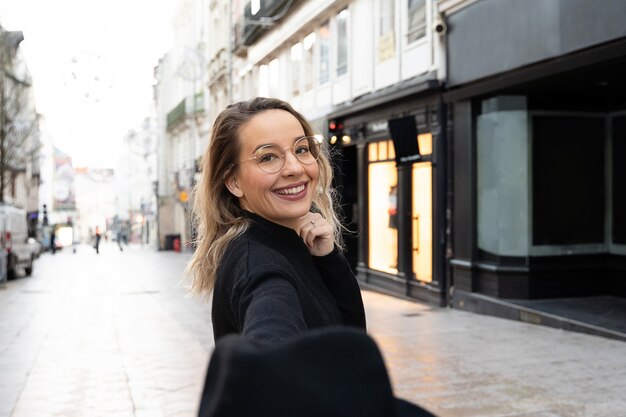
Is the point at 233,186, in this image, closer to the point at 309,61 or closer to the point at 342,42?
the point at 342,42

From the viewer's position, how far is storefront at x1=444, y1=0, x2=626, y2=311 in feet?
37.8

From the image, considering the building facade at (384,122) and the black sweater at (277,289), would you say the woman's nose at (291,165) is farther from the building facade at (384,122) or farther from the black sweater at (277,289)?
the building facade at (384,122)

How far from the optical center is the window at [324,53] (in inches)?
752

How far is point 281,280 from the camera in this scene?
1.49 meters

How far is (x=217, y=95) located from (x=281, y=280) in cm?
3505

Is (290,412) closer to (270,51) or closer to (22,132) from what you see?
(270,51)

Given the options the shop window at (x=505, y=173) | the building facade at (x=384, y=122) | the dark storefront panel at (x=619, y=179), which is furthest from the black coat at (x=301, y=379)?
the dark storefront panel at (x=619, y=179)

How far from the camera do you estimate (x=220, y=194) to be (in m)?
1.94

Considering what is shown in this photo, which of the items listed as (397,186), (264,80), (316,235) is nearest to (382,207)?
(397,186)

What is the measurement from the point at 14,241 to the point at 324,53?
35.3 feet

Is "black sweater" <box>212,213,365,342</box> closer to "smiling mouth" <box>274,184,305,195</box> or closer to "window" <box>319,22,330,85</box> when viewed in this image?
"smiling mouth" <box>274,184,305,195</box>

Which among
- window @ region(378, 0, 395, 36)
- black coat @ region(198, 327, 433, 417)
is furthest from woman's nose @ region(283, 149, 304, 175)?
window @ region(378, 0, 395, 36)

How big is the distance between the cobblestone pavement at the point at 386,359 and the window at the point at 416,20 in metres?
5.02

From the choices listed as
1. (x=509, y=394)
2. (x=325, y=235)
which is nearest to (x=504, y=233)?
(x=509, y=394)
